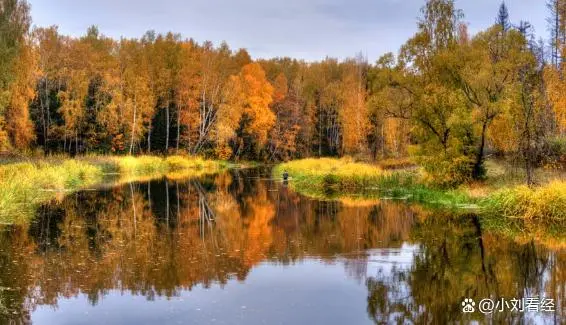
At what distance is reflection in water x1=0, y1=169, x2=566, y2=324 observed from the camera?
10.0 metres

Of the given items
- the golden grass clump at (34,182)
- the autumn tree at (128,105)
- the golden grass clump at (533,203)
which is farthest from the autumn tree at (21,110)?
the golden grass clump at (533,203)

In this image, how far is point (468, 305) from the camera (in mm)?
9883

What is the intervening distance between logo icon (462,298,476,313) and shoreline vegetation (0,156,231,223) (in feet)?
50.8

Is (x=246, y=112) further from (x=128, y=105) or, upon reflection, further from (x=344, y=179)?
(x=344, y=179)

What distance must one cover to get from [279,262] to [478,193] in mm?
13373

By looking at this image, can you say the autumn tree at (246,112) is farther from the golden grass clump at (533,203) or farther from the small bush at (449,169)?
the golden grass clump at (533,203)

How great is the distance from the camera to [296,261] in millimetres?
13672

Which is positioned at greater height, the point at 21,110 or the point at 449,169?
the point at 21,110

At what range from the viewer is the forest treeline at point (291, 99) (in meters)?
26.3

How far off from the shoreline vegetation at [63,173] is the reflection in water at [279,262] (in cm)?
154

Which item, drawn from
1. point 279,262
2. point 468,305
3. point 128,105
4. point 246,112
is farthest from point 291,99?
point 468,305

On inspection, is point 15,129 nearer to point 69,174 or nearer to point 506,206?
point 69,174

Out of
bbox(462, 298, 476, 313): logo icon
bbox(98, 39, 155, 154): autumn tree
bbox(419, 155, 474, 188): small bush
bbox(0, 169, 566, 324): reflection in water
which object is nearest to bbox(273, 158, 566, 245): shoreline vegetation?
bbox(419, 155, 474, 188): small bush

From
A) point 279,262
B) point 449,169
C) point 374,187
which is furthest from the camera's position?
point 374,187
